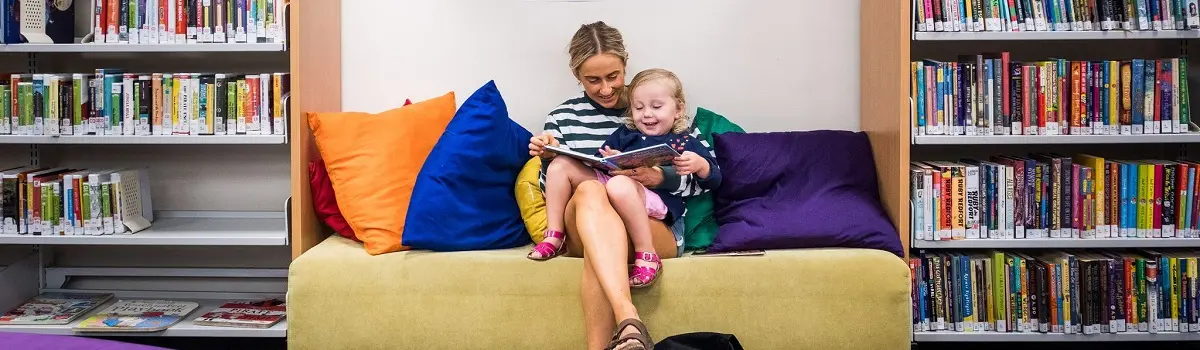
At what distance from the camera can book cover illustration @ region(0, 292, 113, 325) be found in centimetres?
279

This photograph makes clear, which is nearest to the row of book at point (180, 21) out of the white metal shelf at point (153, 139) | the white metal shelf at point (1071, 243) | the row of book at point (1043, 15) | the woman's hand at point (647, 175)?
the white metal shelf at point (153, 139)

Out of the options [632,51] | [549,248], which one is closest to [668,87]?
[632,51]

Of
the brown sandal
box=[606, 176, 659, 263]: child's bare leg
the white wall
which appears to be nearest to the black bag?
the brown sandal

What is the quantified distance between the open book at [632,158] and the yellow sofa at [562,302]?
0.25 metres

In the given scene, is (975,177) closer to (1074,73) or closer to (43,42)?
(1074,73)

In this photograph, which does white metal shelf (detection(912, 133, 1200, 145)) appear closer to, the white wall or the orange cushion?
the white wall

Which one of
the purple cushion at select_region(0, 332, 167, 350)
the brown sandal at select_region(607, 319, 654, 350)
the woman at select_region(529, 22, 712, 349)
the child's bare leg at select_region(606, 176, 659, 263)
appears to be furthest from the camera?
the child's bare leg at select_region(606, 176, 659, 263)

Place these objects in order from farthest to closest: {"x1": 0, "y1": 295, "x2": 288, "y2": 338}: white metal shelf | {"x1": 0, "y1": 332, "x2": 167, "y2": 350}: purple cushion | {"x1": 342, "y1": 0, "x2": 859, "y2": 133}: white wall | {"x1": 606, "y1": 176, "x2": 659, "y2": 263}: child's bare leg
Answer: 1. {"x1": 342, "y1": 0, "x2": 859, "y2": 133}: white wall
2. {"x1": 0, "y1": 295, "x2": 288, "y2": 338}: white metal shelf
3. {"x1": 606, "y1": 176, "x2": 659, "y2": 263}: child's bare leg
4. {"x1": 0, "y1": 332, "x2": 167, "y2": 350}: purple cushion

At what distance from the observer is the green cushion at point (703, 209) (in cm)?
268

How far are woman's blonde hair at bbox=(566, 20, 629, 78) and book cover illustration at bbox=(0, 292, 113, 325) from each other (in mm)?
1608

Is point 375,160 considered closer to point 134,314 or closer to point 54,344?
point 134,314

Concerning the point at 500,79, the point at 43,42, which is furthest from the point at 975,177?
the point at 43,42

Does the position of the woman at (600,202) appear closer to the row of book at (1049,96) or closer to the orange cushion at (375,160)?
the orange cushion at (375,160)

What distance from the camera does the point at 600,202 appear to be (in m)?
2.41
